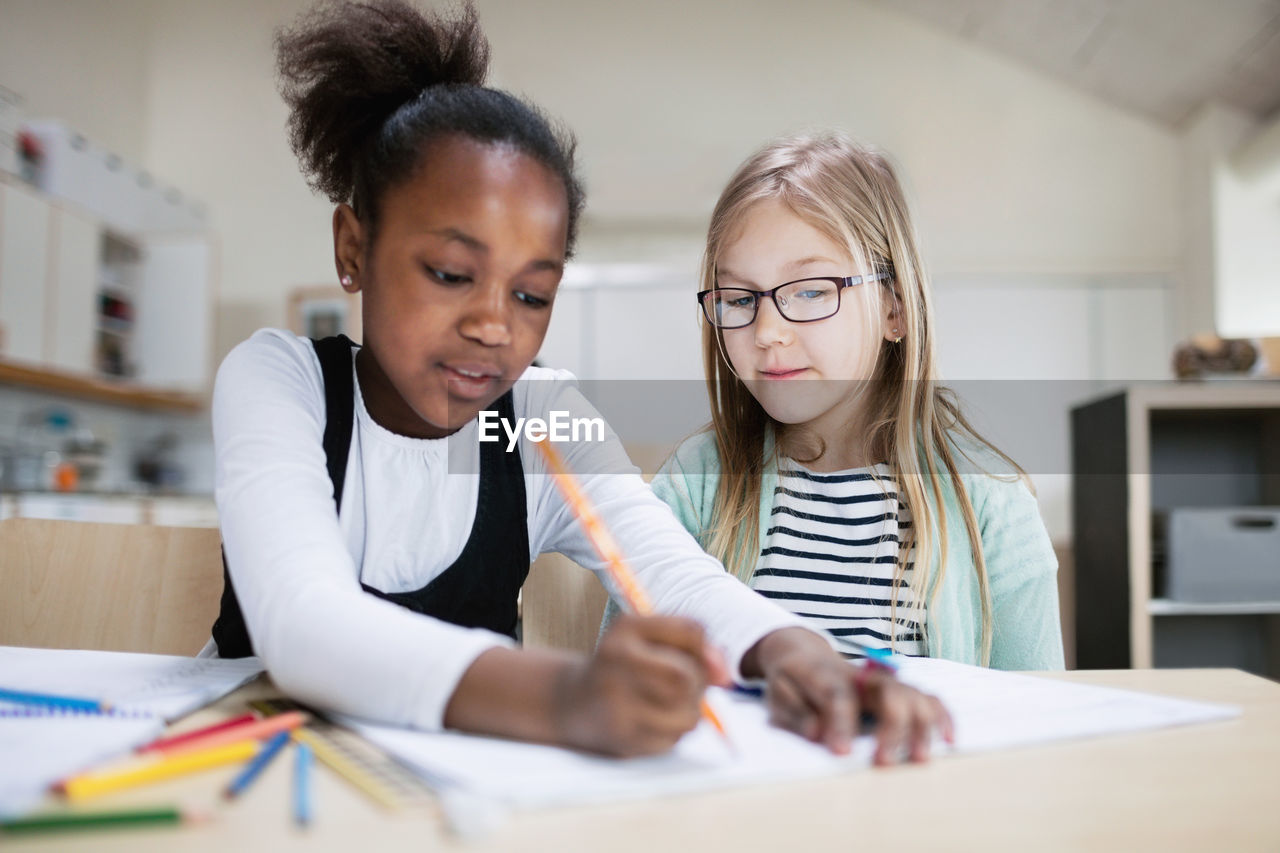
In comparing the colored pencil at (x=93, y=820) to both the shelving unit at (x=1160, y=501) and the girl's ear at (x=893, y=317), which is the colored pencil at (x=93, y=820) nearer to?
the girl's ear at (x=893, y=317)

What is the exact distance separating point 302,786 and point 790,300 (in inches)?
24.5

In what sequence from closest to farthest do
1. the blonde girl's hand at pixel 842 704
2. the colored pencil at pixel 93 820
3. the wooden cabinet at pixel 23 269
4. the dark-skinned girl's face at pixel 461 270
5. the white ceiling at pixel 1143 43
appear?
1. the colored pencil at pixel 93 820
2. the blonde girl's hand at pixel 842 704
3. the dark-skinned girl's face at pixel 461 270
4. the wooden cabinet at pixel 23 269
5. the white ceiling at pixel 1143 43

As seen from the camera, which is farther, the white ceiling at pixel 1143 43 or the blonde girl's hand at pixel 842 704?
the white ceiling at pixel 1143 43

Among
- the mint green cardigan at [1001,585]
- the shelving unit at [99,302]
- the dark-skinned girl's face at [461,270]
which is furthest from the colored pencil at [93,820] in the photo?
the shelving unit at [99,302]

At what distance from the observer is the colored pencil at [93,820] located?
288 millimetres

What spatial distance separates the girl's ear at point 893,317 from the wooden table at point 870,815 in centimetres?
57

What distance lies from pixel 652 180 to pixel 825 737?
366 centimetres

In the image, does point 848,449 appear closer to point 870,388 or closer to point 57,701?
point 870,388

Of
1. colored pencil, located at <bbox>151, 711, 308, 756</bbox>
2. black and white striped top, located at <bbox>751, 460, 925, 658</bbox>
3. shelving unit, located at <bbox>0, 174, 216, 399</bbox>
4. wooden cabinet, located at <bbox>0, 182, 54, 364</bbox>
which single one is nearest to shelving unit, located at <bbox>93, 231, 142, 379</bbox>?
shelving unit, located at <bbox>0, 174, 216, 399</bbox>

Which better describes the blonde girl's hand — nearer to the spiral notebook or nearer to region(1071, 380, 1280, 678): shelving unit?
the spiral notebook

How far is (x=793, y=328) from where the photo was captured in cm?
83

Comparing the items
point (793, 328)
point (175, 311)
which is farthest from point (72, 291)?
point (793, 328)

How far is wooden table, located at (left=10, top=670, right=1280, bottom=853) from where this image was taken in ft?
0.98

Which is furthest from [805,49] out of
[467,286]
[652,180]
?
[467,286]
